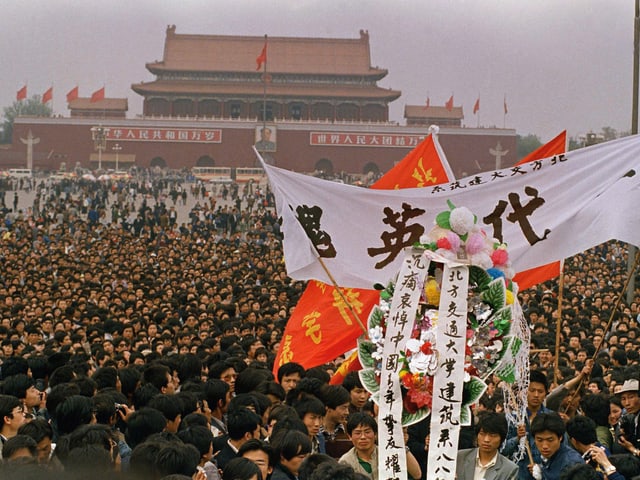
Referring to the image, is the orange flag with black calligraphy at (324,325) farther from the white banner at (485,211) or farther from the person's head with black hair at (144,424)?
the person's head with black hair at (144,424)

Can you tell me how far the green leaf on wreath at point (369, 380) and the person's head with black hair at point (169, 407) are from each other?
3.06 ft

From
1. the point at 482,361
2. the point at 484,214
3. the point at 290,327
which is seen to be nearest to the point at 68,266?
the point at 290,327

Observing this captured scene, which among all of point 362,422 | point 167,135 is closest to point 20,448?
point 362,422

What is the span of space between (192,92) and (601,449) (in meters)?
43.7

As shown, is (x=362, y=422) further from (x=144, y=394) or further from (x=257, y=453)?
(x=144, y=394)

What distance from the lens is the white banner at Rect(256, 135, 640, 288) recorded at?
5.28 m

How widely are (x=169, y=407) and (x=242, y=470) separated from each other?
1244 millimetres

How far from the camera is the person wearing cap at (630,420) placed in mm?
5031

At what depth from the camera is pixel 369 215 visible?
5.66m

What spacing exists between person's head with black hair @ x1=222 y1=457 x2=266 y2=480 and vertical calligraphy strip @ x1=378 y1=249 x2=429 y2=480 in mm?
589

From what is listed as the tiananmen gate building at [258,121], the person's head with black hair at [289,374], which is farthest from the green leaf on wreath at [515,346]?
the tiananmen gate building at [258,121]

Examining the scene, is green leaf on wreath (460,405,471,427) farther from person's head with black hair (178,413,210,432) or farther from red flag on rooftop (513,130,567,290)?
red flag on rooftop (513,130,567,290)

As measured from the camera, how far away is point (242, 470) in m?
3.71

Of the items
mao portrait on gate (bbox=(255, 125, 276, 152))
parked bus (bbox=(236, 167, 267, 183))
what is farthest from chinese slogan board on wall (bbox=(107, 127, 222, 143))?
parked bus (bbox=(236, 167, 267, 183))
